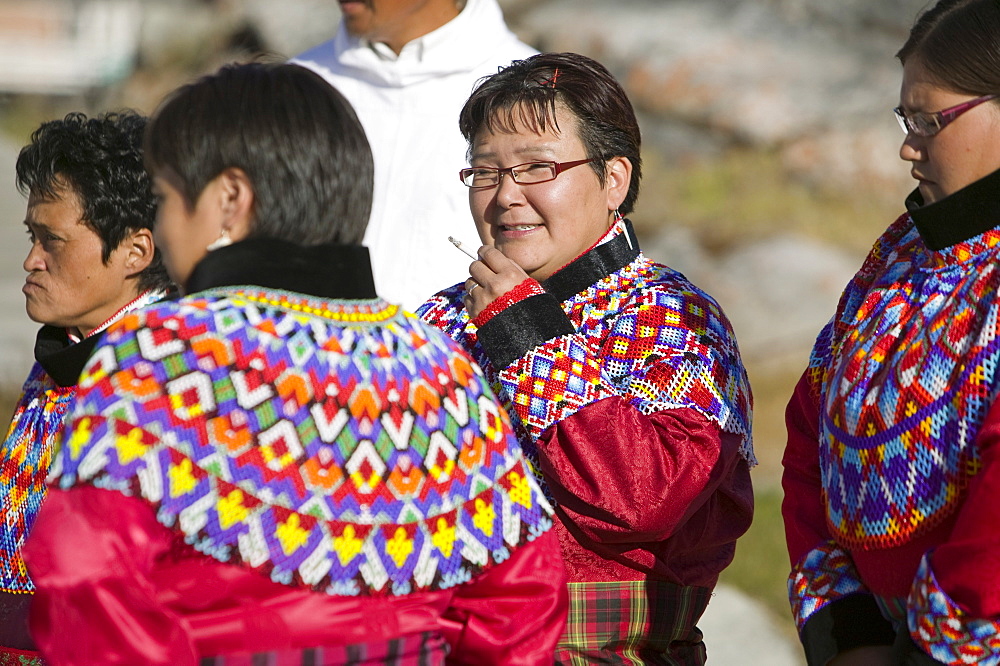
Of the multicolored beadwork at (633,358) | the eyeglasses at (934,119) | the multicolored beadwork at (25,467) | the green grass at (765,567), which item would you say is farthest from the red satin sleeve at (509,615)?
the green grass at (765,567)

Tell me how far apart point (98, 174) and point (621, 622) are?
59.5 inches

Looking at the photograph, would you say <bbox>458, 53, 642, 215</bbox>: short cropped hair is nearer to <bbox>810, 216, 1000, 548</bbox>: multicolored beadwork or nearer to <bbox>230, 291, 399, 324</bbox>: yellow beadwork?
<bbox>810, 216, 1000, 548</bbox>: multicolored beadwork

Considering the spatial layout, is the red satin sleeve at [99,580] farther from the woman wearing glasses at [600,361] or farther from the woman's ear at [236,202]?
the woman wearing glasses at [600,361]

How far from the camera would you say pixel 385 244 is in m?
3.66

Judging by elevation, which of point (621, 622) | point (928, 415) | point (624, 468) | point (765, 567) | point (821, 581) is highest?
point (928, 415)

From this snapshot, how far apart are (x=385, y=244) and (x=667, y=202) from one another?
21.8ft

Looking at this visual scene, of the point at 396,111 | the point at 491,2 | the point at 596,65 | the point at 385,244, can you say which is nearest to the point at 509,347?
the point at 596,65

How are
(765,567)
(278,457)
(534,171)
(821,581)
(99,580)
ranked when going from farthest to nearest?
(765,567), (534,171), (821,581), (278,457), (99,580)

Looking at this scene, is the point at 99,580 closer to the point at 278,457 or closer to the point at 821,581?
the point at 278,457

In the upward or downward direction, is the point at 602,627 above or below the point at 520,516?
below

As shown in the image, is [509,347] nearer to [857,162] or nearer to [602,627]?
[602,627]

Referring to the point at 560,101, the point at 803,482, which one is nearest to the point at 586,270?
the point at 560,101

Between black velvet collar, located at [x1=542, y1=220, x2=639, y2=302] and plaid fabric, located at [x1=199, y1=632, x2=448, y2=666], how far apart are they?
998mm

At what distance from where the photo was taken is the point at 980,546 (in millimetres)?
1690
